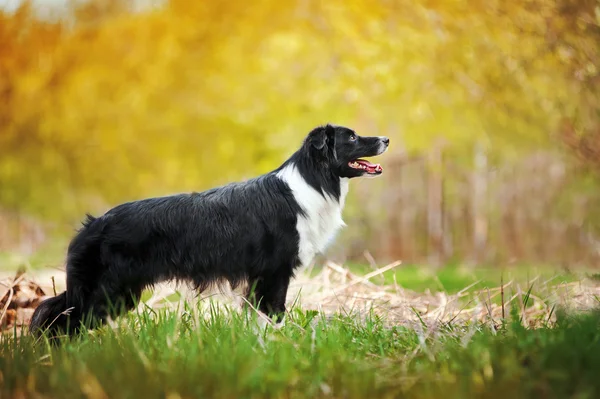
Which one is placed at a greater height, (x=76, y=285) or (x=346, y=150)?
(x=346, y=150)

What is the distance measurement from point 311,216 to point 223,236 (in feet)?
2.26

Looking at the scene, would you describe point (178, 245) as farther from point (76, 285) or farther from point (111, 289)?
point (76, 285)

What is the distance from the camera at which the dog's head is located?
5.65m

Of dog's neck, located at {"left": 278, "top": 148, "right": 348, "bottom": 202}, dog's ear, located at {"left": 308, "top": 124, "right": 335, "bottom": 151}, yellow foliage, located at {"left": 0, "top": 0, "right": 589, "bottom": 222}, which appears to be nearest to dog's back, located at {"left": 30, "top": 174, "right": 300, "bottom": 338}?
dog's neck, located at {"left": 278, "top": 148, "right": 348, "bottom": 202}

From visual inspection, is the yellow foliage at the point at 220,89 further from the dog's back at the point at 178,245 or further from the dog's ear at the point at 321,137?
the dog's back at the point at 178,245

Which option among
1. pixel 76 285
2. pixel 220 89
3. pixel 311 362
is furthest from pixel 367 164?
pixel 220 89

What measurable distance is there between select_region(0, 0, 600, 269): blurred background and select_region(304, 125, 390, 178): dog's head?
3.63 meters

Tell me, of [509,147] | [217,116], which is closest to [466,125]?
[509,147]

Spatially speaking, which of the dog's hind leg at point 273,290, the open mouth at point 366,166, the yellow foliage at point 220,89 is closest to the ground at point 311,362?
the dog's hind leg at point 273,290

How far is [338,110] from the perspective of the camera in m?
12.7

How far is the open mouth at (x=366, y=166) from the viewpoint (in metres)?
5.71

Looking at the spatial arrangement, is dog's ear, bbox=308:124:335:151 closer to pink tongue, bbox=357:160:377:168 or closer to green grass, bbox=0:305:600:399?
pink tongue, bbox=357:160:377:168

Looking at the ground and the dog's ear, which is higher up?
the dog's ear

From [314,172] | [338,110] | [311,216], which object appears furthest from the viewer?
[338,110]
